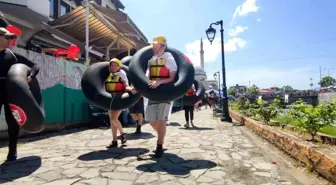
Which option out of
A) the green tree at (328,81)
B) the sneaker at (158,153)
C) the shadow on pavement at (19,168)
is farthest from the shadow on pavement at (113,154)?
the green tree at (328,81)

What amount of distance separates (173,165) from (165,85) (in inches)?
44.4

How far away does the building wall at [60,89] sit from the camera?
6320 mm

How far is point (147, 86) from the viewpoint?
3750 millimetres

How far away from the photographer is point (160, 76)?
407 centimetres

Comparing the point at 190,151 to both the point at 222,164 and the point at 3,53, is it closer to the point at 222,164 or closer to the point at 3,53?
the point at 222,164

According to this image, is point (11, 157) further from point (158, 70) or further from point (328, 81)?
point (328, 81)

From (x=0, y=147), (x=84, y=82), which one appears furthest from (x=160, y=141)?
(x=0, y=147)

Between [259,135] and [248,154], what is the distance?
2.29 metres

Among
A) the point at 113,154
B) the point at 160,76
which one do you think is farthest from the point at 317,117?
the point at 113,154

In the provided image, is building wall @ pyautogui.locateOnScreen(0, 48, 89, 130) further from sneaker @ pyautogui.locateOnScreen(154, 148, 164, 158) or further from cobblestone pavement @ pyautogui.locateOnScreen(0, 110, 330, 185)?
sneaker @ pyautogui.locateOnScreen(154, 148, 164, 158)

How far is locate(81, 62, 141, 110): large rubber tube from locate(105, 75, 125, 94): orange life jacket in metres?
0.12

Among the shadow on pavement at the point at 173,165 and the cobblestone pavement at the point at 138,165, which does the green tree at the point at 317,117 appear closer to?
the cobblestone pavement at the point at 138,165

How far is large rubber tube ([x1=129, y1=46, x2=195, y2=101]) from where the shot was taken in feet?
12.2

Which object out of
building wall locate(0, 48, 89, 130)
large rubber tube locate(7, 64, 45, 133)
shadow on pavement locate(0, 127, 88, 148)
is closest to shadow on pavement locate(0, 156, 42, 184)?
large rubber tube locate(7, 64, 45, 133)
